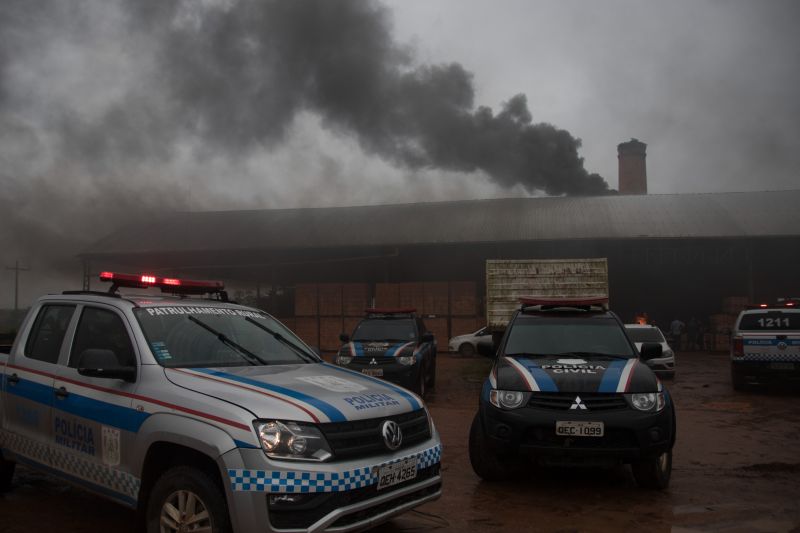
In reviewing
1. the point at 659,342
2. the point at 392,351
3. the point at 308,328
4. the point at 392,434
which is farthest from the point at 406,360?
the point at 308,328

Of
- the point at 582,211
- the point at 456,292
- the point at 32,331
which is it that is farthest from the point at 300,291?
the point at 32,331

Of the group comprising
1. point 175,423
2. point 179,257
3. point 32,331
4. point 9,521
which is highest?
point 179,257

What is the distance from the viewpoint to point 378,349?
1212 centimetres

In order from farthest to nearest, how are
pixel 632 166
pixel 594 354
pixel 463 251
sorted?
pixel 632 166 < pixel 463 251 < pixel 594 354

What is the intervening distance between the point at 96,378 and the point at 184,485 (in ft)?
3.80

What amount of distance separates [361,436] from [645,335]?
13.8m

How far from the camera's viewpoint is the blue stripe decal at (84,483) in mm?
3957

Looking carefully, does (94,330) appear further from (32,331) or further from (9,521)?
(9,521)

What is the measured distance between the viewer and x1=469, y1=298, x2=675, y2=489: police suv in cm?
541

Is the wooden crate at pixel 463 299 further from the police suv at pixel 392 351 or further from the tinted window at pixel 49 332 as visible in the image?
the tinted window at pixel 49 332

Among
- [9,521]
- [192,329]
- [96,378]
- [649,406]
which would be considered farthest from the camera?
[649,406]

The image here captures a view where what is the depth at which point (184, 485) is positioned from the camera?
3.59m

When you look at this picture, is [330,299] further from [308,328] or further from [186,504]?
[186,504]

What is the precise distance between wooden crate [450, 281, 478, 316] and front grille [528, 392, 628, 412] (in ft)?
60.6
